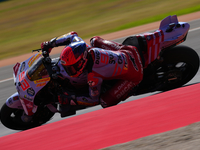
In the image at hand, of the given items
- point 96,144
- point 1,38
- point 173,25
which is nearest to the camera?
point 96,144

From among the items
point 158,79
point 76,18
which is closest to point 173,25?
point 158,79

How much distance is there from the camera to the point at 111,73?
396 centimetres

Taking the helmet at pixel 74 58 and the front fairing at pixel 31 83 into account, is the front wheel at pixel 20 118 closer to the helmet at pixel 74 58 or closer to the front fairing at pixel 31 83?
the front fairing at pixel 31 83

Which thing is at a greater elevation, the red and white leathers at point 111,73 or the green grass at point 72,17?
the red and white leathers at point 111,73

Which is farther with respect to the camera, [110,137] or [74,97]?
[74,97]

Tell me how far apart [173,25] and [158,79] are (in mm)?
900

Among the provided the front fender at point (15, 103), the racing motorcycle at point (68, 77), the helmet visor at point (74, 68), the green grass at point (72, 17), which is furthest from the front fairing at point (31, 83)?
the green grass at point (72, 17)

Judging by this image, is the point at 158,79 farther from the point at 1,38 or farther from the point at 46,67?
the point at 1,38

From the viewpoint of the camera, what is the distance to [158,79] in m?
4.40

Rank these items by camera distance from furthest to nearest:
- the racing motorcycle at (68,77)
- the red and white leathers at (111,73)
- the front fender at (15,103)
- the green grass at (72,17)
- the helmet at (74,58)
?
the green grass at (72,17) < the front fender at (15,103) < the racing motorcycle at (68,77) < the red and white leathers at (111,73) < the helmet at (74,58)

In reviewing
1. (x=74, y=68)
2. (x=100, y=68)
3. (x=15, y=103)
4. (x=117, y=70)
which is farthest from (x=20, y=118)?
(x=117, y=70)

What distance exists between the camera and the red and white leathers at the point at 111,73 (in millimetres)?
3867

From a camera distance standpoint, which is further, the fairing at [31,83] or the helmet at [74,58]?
the fairing at [31,83]

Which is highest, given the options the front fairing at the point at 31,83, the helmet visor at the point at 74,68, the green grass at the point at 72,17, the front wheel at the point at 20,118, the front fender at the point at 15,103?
the helmet visor at the point at 74,68
